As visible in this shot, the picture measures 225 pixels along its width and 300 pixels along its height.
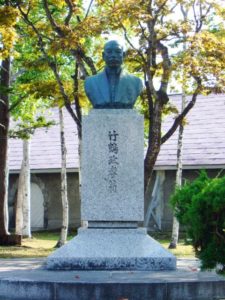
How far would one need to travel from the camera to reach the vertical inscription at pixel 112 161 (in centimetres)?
1027

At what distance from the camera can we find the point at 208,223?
7.88m

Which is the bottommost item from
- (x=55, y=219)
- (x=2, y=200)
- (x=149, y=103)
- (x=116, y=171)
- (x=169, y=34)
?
(x=55, y=219)

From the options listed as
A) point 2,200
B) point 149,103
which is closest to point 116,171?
point 149,103

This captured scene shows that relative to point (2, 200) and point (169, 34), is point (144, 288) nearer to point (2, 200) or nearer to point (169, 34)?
point (169, 34)

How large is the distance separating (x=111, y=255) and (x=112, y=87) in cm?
260

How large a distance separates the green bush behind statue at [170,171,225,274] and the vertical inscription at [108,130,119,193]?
7.46ft

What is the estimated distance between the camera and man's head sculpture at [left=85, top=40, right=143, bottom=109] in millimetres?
10500

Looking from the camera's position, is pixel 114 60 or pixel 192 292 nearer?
pixel 192 292

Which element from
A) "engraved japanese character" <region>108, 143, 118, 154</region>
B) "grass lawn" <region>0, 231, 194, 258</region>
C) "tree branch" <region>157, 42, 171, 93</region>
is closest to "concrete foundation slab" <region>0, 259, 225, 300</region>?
"engraved japanese character" <region>108, 143, 118, 154</region>

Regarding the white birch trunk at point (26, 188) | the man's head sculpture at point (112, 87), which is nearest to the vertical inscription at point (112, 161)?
the man's head sculpture at point (112, 87)

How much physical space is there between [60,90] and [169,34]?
2759mm

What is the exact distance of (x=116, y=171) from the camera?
404 inches

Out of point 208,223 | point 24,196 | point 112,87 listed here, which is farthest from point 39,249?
point 208,223

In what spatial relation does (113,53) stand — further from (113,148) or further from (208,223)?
(208,223)
